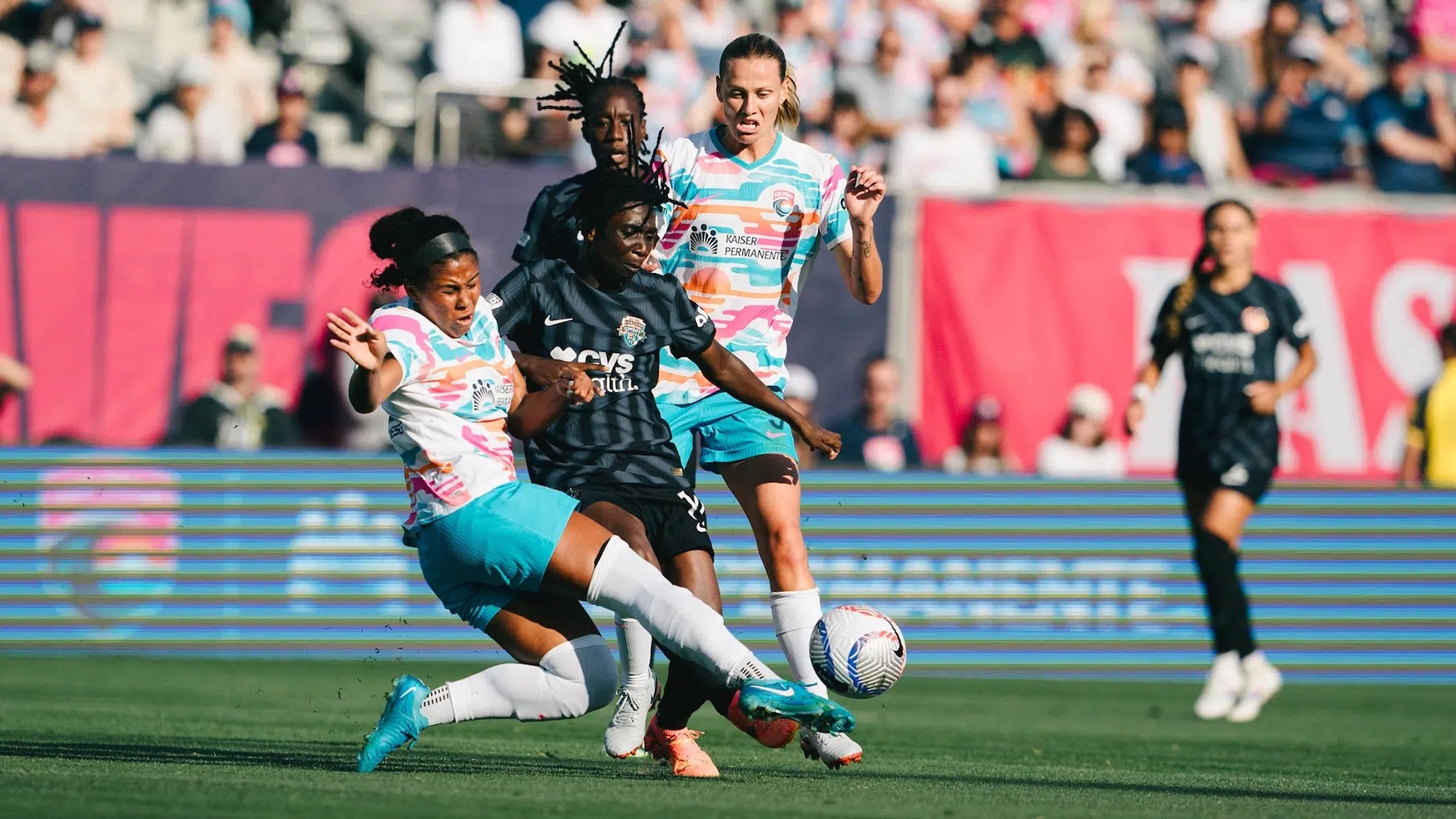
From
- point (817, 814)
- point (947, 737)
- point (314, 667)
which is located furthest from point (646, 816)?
point (314, 667)

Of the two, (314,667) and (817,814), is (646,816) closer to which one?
(817,814)

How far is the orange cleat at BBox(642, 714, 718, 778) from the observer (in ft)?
23.5

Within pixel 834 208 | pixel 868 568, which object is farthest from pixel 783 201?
pixel 868 568

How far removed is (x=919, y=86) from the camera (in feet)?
54.5

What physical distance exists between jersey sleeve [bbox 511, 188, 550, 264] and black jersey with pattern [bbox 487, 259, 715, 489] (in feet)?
0.87

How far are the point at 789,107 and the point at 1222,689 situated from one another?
15.0 feet

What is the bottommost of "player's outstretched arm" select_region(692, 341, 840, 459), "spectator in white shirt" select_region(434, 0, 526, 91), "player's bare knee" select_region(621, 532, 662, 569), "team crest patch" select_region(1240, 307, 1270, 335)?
"player's bare knee" select_region(621, 532, 662, 569)

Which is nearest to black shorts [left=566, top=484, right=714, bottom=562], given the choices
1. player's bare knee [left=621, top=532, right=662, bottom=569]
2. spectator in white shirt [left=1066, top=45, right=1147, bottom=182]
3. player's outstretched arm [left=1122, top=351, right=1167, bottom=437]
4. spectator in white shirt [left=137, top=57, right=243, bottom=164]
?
player's bare knee [left=621, top=532, right=662, bottom=569]

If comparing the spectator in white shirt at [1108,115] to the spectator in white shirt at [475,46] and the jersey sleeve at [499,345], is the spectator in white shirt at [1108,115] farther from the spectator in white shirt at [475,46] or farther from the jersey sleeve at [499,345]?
the jersey sleeve at [499,345]

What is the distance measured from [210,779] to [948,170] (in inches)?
397

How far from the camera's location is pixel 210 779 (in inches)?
249

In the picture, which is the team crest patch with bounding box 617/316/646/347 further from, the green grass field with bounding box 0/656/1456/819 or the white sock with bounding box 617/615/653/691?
the green grass field with bounding box 0/656/1456/819

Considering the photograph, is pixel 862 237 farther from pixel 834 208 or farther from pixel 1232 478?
pixel 1232 478

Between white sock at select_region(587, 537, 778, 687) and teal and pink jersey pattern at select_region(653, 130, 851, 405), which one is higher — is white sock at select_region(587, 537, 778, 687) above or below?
below
